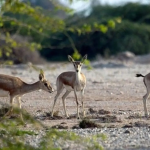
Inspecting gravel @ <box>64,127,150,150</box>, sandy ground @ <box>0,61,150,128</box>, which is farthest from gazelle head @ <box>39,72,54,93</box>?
gravel @ <box>64,127,150,150</box>

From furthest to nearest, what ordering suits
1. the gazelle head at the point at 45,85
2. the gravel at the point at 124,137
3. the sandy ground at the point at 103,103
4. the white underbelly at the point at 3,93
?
the gazelle head at the point at 45,85 → the white underbelly at the point at 3,93 → the sandy ground at the point at 103,103 → the gravel at the point at 124,137

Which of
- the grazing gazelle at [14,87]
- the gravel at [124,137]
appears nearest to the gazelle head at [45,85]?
the grazing gazelle at [14,87]

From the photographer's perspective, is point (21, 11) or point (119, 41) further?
point (119, 41)

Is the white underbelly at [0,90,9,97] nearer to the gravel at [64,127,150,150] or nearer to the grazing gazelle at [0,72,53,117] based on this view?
the grazing gazelle at [0,72,53,117]

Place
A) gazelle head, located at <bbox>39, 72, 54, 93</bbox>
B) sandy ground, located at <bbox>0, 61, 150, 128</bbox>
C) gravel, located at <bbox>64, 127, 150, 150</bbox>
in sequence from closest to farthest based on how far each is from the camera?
1. gravel, located at <bbox>64, 127, 150, 150</bbox>
2. sandy ground, located at <bbox>0, 61, 150, 128</bbox>
3. gazelle head, located at <bbox>39, 72, 54, 93</bbox>

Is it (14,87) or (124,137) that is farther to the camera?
(14,87)

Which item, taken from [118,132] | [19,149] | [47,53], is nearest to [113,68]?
[47,53]

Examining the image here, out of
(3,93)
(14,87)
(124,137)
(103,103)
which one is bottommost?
(124,137)

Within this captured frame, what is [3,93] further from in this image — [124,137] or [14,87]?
[124,137]

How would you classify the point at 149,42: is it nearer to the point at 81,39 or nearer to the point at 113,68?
the point at 81,39

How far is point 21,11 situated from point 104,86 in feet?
41.6

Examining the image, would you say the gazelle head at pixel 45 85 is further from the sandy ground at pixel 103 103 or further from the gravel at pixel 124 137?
the gravel at pixel 124 137

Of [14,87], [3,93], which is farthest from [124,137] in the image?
[14,87]

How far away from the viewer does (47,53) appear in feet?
144
